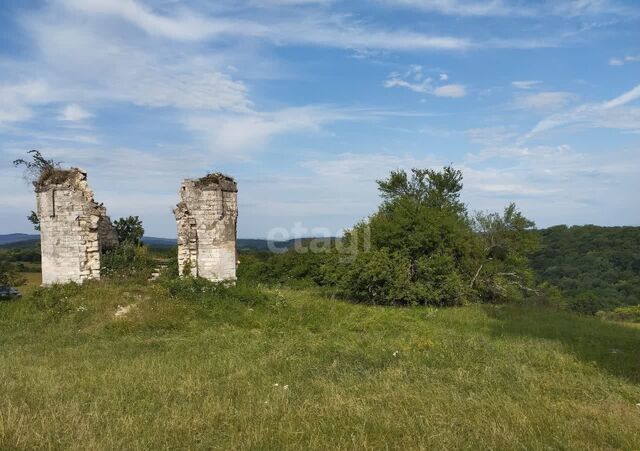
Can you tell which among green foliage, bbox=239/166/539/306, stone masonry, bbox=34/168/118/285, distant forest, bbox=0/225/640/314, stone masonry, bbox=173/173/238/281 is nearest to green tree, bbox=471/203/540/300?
green foliage, bbox=239/166/539/306

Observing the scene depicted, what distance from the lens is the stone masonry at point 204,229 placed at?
46.9 feet

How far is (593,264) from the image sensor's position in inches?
1583

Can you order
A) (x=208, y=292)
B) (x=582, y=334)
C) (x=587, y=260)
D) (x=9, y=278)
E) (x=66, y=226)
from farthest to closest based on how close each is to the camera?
1. (x=587, y=260)
2. (x=9, y=278)
3. (x=66, y=226)
4. (x=208, y=292)
5. (x=582, y=334)

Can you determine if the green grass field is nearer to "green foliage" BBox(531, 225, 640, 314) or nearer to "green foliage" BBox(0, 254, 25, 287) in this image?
"green foliage" BBox(0, 254, 25, 287)

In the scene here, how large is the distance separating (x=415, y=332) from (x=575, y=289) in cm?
2856

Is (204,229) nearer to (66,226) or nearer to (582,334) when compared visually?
(66,226)

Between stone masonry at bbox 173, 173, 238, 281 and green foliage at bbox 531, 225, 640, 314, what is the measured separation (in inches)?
867

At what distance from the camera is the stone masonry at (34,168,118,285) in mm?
13359

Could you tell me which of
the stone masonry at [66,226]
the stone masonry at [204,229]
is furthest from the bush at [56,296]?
the stone masonry at [204,229]

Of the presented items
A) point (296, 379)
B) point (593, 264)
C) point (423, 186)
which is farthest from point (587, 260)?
point (296, 379)

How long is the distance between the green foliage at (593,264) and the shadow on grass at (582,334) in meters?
15.5

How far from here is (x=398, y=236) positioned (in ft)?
55.7

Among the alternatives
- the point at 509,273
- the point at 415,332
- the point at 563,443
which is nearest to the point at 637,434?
the point at 563,443

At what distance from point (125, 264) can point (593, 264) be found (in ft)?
123
